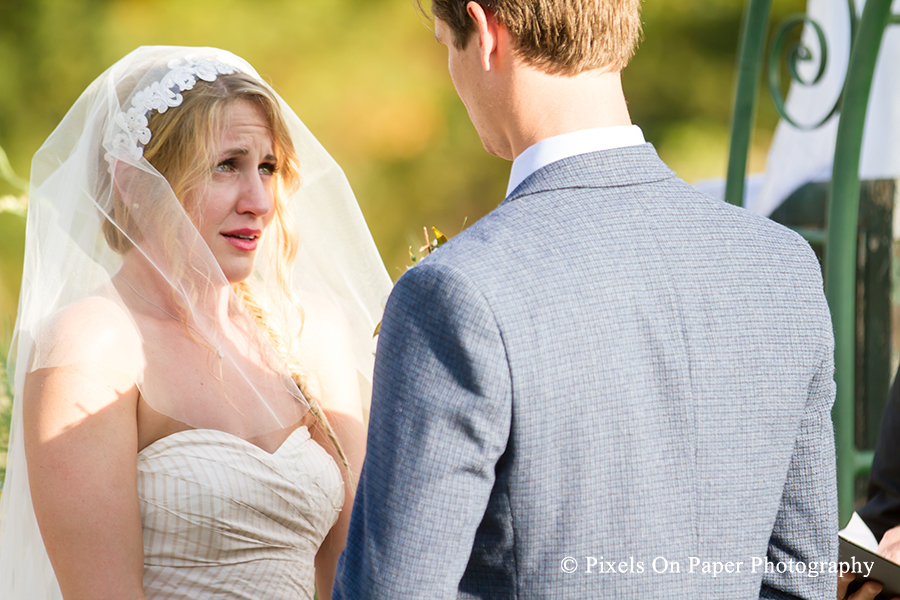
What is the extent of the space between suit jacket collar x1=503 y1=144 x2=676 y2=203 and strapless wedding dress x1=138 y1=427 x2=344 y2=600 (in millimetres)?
923

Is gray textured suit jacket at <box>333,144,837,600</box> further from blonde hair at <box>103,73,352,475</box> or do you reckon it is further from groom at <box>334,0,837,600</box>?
blonde hair at <box>103,73,352,475</box>

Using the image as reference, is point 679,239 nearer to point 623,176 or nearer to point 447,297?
point 623,176

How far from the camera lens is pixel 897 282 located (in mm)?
2961

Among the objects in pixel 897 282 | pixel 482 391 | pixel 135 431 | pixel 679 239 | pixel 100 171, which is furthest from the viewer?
pixel 897 282

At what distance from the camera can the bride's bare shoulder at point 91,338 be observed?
5.10 feet

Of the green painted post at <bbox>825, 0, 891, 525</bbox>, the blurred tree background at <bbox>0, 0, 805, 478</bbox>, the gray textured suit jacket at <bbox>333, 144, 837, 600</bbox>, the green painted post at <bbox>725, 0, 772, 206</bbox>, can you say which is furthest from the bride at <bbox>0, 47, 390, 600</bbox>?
the blurred tree background at <bbox>0, 0, 805, 478</bbox>

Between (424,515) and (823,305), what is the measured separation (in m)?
0.66

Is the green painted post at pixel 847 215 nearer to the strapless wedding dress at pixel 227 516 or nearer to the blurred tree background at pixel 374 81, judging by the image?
the strapless wedding dress at pixel 227 516

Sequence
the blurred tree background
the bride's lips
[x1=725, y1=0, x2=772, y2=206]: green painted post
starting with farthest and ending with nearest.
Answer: the blurred tree background, [x1=725, y1=0, x2=772, y2=206]: green painted post, the bride's lips

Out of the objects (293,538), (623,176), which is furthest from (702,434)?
(293,538)

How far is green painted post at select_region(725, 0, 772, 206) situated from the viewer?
2891mm

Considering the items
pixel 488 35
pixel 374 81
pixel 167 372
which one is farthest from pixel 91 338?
pixel 374 81

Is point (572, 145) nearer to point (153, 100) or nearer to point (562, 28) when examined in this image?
point (562, 28)

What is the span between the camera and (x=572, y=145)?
1109 millimetres
